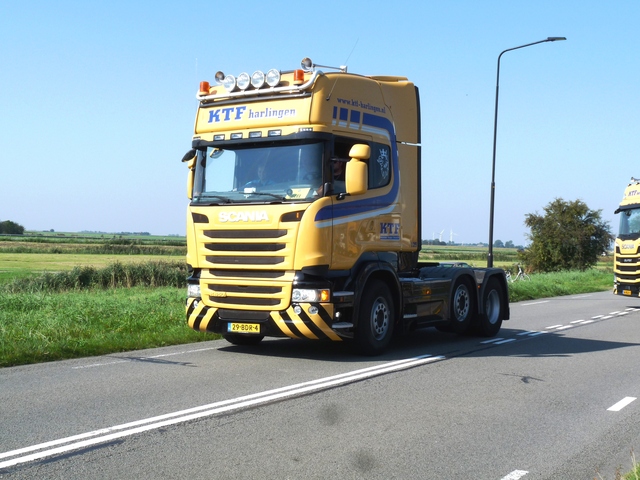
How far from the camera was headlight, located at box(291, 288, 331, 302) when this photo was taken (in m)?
9.49

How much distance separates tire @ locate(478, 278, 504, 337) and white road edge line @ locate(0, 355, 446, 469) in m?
4.07

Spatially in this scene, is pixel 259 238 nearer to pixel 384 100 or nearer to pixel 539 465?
pixel 384 100

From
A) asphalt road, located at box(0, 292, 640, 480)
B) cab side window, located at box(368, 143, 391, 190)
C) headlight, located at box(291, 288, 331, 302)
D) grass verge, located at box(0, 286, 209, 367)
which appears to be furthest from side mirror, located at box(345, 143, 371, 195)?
grass verge, located at box(0, 286, 209, 367)

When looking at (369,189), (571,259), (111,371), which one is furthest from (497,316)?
(571,259)

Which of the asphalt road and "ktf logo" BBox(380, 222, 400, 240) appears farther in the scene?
"ktf logo" BBox(380, 222, 400, 240)

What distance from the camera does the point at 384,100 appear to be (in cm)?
1105

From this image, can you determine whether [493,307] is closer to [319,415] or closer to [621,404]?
[621,404]

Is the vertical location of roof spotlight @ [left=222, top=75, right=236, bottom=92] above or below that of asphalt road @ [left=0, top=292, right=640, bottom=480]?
above

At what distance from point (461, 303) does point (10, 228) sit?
145231 mm

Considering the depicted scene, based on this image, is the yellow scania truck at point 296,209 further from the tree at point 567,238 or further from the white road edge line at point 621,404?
the tree at point 567,238

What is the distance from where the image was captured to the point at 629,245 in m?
21.3

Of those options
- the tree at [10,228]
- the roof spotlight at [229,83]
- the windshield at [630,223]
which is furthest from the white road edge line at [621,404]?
the tree at [10,228]

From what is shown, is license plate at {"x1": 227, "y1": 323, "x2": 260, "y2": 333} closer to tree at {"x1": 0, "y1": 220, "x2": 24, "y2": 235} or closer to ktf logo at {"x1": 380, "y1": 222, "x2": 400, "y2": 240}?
ktf logo at {"x1": 380, "y1": 222, "x2": 400, "y2": 240}

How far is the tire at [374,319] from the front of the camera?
10180 mm
